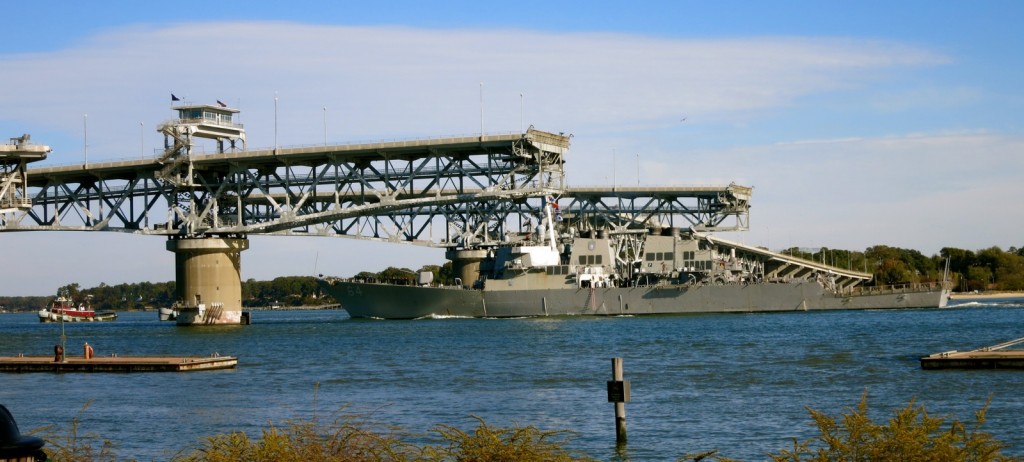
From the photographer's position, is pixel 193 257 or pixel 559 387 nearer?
pixel 559 387

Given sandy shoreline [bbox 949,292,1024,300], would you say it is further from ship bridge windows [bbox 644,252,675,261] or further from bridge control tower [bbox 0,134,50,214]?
bridge control tower [bbox 0,134,50,214]

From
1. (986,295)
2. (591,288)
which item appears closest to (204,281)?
(591,288)

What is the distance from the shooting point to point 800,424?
23062mm

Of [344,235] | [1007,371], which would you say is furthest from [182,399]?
[344,235]

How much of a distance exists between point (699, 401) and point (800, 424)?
15.1 feet

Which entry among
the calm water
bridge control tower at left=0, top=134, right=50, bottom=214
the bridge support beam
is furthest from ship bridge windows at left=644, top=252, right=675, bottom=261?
bridge control tower at left=0, top=134, right=50, bottom=214

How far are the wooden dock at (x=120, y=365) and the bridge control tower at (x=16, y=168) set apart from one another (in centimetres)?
2781

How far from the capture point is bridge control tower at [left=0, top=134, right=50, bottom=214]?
65.1 metres

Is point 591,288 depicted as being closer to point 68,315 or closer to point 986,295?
point 68,315

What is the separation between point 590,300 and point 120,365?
4423 cm

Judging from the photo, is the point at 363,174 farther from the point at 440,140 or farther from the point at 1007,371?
the point at 1007,371

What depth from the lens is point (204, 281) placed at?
74375 millimetres

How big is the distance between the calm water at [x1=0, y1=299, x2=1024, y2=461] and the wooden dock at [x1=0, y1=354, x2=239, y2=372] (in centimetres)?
101

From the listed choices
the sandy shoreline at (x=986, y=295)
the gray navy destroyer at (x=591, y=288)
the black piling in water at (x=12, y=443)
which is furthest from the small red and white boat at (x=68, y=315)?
the black piling in water at (x=12, y=443)
